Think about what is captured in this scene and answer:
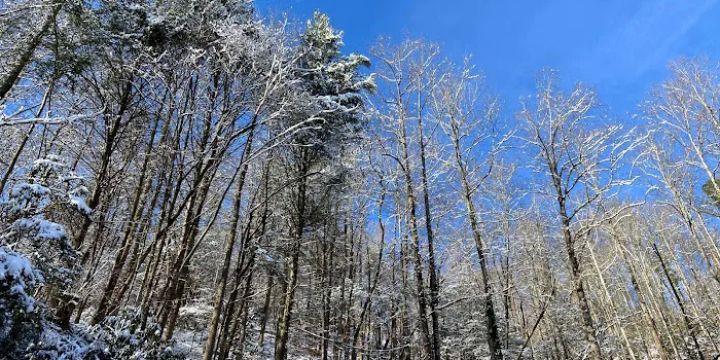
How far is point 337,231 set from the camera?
1695 centimetres

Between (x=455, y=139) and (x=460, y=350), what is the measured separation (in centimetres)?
1144

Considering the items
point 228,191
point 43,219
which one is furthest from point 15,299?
point 228,191

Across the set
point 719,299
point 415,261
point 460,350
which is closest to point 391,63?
point 415,261

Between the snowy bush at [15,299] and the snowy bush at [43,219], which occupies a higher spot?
the snowy bush at [43,219]

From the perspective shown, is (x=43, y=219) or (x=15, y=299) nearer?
(x=15, y=299)

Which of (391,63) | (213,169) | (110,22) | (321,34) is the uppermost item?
(321,34)

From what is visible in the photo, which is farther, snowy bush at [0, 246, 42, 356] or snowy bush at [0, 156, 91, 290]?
snowy bush at [0, 156, 91, 290]

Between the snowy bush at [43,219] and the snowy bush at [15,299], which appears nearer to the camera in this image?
the snowy bush at [15,299]

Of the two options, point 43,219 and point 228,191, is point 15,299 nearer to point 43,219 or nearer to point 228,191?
point 43,219

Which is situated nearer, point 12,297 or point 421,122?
point 12,297

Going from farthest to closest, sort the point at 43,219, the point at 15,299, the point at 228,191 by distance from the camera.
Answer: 1. the point at 228,191
2. the point at 43,219
3. the point at 15,299

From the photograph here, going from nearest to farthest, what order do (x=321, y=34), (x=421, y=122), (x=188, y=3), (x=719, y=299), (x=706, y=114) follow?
(x=188, y=3) → (x=421, y=122) → (x=321, y=34) → (x=706, y=114) → (x=719, y=299)

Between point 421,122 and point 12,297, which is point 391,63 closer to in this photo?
point 421,122

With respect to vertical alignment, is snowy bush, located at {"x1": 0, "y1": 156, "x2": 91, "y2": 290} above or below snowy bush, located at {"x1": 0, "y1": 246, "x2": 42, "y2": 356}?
above
